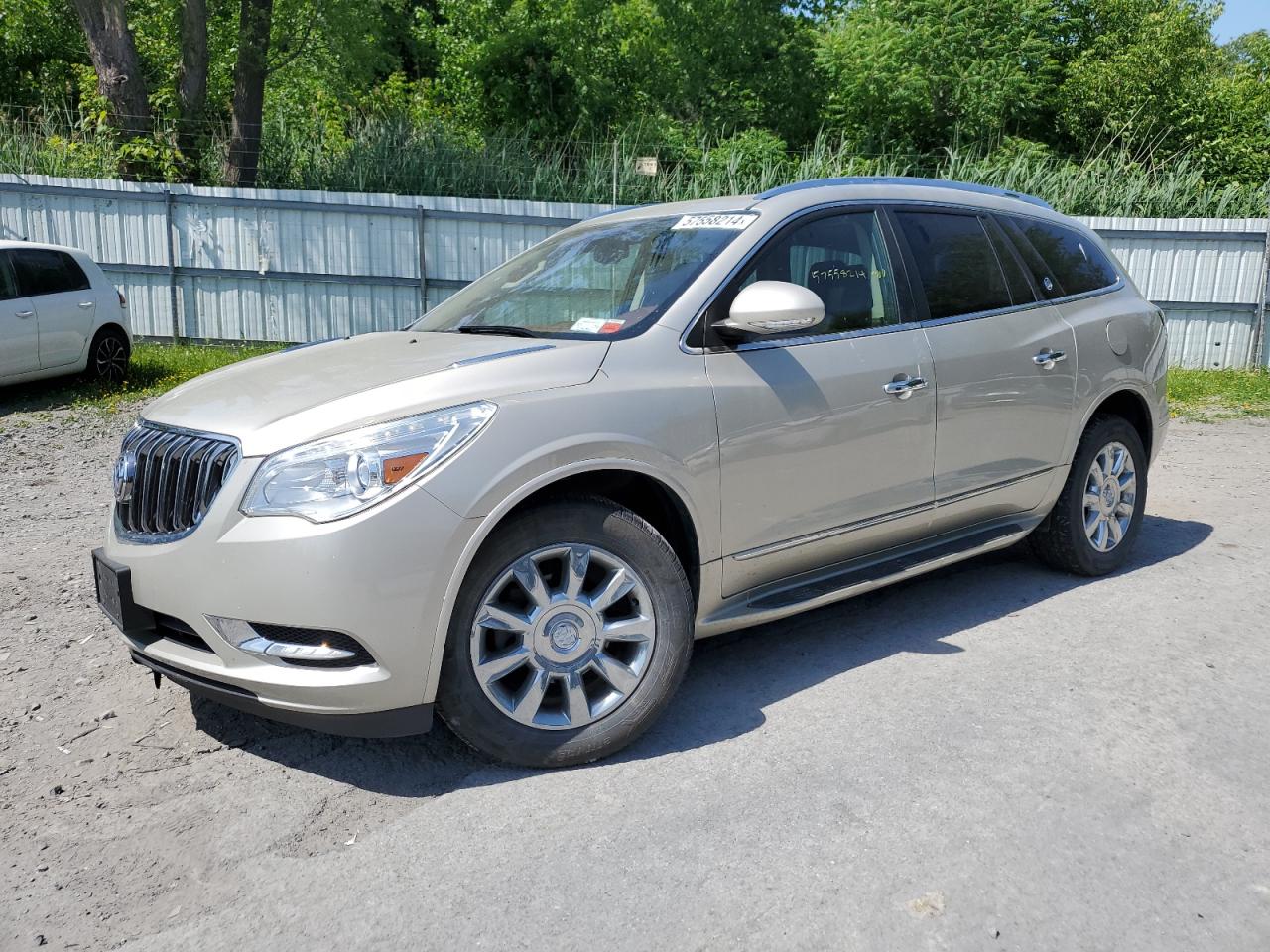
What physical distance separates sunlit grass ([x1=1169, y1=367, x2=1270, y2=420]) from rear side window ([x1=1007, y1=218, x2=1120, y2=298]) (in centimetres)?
657

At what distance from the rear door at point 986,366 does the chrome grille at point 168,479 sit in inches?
106

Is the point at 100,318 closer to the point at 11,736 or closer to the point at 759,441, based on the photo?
the point at 11,736

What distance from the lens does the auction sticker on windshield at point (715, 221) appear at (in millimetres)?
4219

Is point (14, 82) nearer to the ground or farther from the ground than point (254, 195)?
farther from the ground

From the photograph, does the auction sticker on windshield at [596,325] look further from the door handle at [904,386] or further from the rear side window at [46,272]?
the rear side window at [46,272]

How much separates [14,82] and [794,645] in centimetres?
3040

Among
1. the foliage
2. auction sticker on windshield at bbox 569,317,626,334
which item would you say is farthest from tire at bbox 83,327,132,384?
auction sticker on windshield at bbox 569,317,626,334

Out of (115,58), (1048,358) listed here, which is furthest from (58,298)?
(1048,358)

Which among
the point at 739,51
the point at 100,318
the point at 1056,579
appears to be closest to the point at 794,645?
the point at 1056,579

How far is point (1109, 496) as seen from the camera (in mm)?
5555

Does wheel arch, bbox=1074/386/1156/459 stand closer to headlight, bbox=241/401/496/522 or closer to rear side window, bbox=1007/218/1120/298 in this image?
rear side window, bbox=1007/218/1120/298

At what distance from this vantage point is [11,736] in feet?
12.7

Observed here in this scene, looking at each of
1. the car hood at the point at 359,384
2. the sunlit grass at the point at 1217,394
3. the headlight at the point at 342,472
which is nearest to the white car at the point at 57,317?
the car hood at the point at 359,384

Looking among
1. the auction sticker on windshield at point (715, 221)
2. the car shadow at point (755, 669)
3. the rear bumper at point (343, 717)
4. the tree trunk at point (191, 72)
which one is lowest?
the car shadow at point (755, 669)
